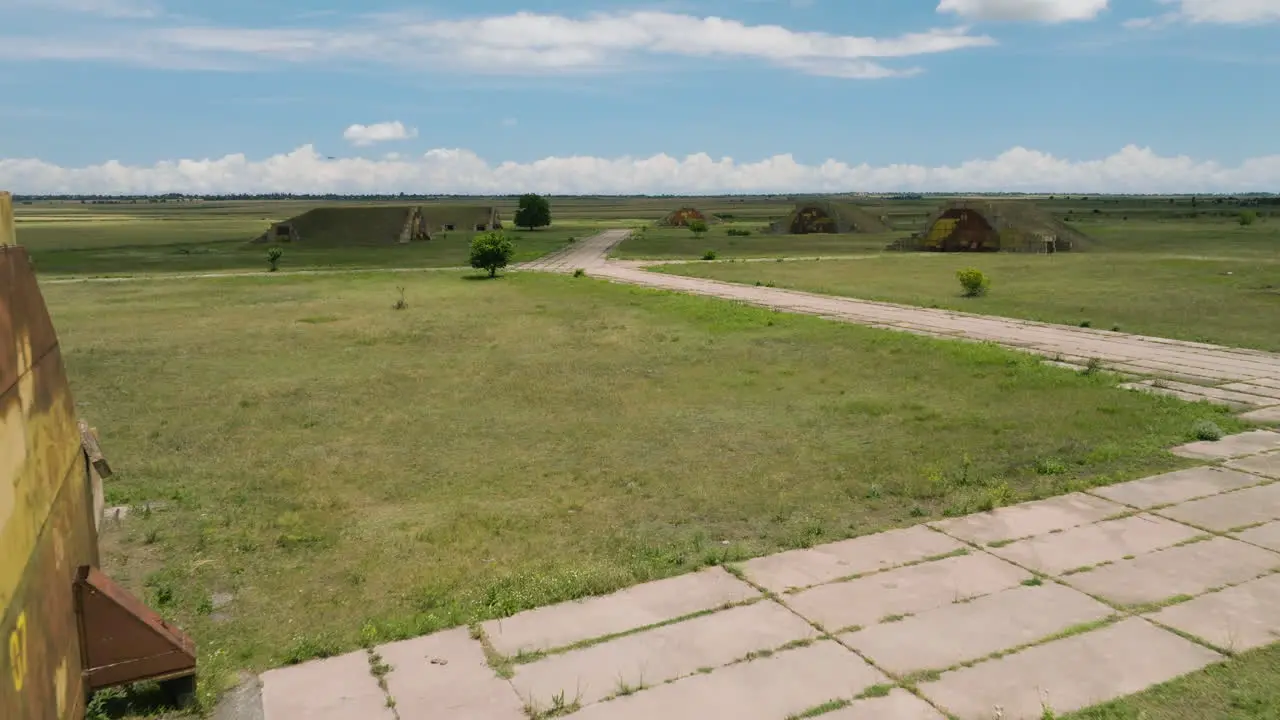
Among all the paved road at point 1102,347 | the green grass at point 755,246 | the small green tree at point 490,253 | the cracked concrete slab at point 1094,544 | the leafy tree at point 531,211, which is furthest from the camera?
the leafy tree at point 531,211

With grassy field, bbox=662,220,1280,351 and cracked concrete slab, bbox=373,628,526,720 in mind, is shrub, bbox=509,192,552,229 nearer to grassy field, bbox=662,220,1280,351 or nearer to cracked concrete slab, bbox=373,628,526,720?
grassy field, bbox=662,220,1280,351

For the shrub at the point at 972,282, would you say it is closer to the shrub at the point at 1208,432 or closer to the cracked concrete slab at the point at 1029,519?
the shrub at the point at 1208,432

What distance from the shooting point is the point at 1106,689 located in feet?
16.0

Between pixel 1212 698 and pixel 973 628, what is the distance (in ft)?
4.37

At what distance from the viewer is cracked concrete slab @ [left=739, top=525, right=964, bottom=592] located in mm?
6461

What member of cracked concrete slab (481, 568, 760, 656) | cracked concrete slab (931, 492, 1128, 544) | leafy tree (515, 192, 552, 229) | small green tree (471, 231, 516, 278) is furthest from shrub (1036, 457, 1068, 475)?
leafy tree (515, 192, 552, 229)

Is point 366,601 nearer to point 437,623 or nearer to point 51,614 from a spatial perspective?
point 437,623

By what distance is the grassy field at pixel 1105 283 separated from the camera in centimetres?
1991

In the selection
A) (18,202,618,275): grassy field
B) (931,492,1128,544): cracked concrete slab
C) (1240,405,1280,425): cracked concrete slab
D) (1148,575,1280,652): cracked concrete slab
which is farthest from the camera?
(18,202,618,275): grassy field

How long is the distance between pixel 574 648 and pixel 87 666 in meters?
2.81

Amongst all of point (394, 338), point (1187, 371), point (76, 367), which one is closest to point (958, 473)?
point (1187, 371)

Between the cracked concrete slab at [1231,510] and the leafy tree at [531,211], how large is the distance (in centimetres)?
7850

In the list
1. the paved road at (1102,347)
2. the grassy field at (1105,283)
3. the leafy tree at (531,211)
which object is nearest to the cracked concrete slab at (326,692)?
the paved road at (1102,347)

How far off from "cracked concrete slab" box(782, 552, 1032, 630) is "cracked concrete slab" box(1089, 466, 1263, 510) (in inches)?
89.2
